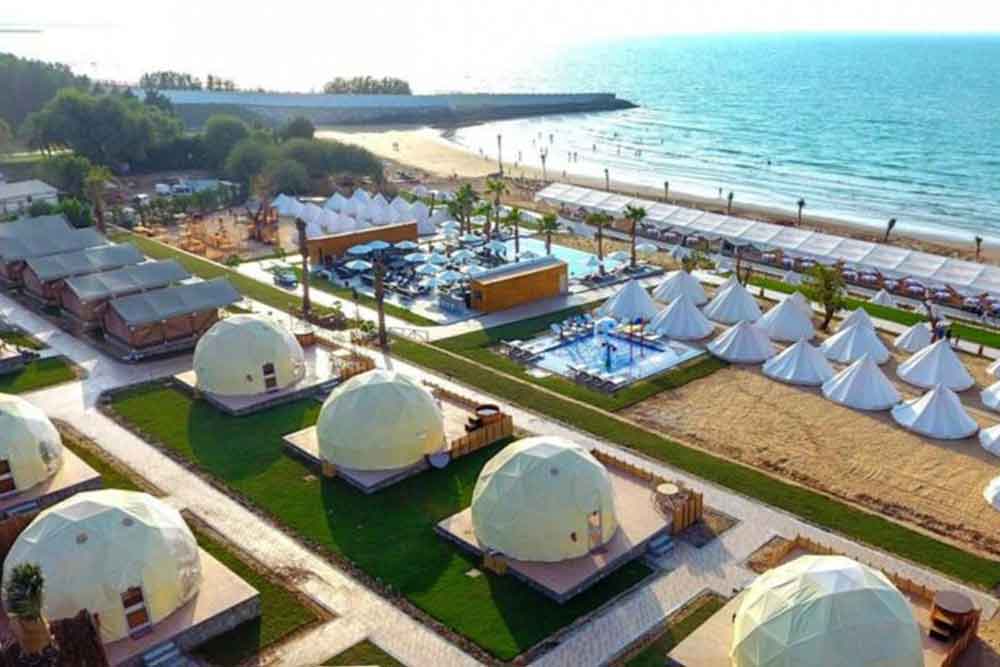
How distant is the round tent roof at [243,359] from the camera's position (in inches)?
1361

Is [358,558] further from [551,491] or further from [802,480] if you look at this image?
[802,480]

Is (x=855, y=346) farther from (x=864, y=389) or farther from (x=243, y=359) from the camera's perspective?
(x=243, y=359)

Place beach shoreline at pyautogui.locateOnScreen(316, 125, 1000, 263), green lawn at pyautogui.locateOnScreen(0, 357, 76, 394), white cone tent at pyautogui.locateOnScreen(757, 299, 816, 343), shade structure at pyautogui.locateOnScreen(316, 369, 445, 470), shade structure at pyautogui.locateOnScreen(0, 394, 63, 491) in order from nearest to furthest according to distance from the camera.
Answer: shade structure at pyautogui.locateOnScreen(0, 394, 63, 491) < shade structure at pyautogui.locateOnScreen(316, 369, 445, 470) < green lawn at pyautogui.locateOnScreen(0, 357, 76, 394) < white cone tent at pyautogui.locateOnScreen(757, 299, 816, 343) < beach shoreline at pyautogui.locateOnScreen(316, 125, 1000, 263)

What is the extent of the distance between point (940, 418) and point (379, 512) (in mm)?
22590

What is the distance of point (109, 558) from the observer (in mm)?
20594

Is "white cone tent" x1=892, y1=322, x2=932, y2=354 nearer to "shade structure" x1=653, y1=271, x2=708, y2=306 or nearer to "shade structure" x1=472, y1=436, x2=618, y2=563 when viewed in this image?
"shade structure" x1=653, y1=271, x2=708, y2=306

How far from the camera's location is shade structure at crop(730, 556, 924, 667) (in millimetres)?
18078

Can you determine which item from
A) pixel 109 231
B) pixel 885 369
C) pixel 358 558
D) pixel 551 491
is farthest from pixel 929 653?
pixel 109 231

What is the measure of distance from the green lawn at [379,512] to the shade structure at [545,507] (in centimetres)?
116

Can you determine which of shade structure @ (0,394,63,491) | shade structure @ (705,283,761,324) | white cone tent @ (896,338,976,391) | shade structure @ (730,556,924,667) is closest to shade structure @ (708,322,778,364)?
shade structure @ (705,283,761,324)

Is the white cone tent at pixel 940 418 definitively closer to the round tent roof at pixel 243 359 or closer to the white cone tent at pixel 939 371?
the white cone tent at pixel 939 371

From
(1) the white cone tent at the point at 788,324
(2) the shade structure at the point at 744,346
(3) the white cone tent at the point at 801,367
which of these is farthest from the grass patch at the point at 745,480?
(1) the white cone tent at the point at 788,324

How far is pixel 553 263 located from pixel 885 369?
779 inches

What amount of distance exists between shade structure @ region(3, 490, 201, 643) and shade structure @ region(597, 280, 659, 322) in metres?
28.7
